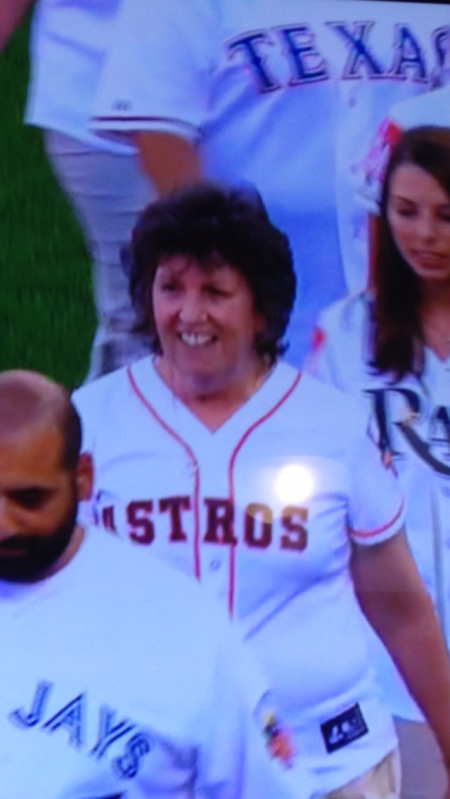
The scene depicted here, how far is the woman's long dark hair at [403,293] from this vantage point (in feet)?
4.10

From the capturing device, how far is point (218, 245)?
3.93 feet

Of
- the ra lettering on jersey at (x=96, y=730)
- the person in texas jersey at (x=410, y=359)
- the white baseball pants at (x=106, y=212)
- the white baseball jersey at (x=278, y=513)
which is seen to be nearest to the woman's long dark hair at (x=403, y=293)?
the person in texas jersey at (x=410, y=359)

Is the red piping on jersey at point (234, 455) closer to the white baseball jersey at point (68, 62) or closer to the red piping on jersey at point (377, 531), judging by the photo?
the red piping on jersey at point (377, 531)

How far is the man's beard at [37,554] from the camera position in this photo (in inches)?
47.3

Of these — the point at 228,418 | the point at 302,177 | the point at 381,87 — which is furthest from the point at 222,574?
the point at 381,87

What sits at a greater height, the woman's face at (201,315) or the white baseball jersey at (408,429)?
the woman's face at (201,315)

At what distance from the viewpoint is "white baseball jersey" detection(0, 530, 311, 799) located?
1.17 meters

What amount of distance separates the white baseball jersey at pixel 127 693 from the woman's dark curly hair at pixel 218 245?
13.5 inches

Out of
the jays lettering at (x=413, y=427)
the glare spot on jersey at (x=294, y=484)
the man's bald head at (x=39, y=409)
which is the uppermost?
the man's bald head at (x=39, y=409)

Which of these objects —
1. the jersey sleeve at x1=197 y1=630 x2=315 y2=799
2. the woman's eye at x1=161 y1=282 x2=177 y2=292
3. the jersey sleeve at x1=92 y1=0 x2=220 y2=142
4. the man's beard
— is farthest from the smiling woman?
the jersey sleeve at x1=197 y1=630 x2=315 y2=799

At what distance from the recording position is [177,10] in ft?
4.02

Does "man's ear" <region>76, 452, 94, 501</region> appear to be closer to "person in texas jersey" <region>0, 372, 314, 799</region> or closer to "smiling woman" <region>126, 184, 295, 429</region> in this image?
"person in texas jersey" <region>0, 372, 314, 799</region>

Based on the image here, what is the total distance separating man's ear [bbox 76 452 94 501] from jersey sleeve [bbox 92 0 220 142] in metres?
0.45

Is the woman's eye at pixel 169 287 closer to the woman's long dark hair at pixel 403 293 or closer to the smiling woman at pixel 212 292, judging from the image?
the smiling woman at pixel 212 292
